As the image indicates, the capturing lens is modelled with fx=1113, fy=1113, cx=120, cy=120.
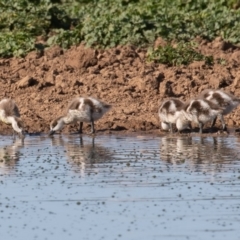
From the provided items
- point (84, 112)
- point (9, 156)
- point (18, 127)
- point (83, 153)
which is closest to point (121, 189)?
point (83, 153)

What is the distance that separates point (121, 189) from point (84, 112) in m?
6.41

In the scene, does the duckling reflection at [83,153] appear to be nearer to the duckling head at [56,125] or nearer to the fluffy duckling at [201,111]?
the duckling head at [56,125]

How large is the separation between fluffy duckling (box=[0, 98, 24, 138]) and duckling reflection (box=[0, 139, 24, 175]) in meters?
0.48

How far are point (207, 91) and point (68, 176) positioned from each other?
5917mm

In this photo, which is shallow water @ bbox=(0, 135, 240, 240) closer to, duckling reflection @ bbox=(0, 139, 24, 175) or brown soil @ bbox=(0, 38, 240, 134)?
duckling reflection @ bbox=(0, 139, 24, 175)

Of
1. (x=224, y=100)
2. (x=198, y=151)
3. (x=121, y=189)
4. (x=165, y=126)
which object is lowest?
(x=121, y=189)

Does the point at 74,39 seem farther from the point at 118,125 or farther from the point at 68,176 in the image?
the point at 68,176

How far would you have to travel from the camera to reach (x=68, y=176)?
14.5 metres

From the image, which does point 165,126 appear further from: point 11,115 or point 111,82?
point 11,115

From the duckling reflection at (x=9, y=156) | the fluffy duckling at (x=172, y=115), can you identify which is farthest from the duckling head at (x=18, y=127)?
the fluffy duckling at (x=172, y=115)

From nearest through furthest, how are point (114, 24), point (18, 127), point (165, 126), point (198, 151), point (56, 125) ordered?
1. point (198, 151)
2. point (18, 127)
3. point (56, 125)
4. point (165, 126)
5. point (114, 24)

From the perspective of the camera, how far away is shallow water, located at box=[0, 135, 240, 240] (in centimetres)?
1145

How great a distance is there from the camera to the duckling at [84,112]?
1969 cm

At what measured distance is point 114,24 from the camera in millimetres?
23188
